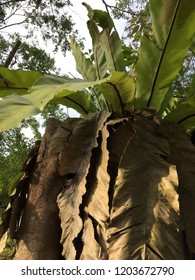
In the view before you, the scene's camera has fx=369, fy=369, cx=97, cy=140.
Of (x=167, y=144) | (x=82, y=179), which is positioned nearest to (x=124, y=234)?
(x=82, y=179)

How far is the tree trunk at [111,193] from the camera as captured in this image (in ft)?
3.01

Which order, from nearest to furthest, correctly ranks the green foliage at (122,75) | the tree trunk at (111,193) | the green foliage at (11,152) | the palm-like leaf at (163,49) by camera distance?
the tree trunk at (111,193)
the green foliage at (122,75)
the palm-like leaf at (163,49)
the green foliage at (11,152)

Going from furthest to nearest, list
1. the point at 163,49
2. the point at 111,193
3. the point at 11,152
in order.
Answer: the point at 11,152 < the point at 163,49 < the point at 111,193

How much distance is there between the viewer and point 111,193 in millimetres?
1077

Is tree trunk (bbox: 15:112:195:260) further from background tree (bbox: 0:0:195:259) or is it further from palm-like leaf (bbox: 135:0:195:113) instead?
palm-like leaf (bbox: 135:0:195:113)

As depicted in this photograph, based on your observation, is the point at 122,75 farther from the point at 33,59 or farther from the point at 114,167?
the point at 33,59

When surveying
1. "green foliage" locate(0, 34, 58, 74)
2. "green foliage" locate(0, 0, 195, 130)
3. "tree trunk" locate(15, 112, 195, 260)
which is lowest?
"tree trunk" locate(15, 112, 195, 260)

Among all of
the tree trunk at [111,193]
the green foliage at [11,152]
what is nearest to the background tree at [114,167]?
the tree trunk at [111,193]

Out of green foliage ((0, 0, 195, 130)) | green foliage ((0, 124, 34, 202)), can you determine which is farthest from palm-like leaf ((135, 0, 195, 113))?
green foliage ((0, 124, 34, 202))

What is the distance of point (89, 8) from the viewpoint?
4.79ft

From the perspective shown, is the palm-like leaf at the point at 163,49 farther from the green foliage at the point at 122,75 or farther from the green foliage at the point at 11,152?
the green foliage at the point at 11,152

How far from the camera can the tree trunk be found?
3.01 ft

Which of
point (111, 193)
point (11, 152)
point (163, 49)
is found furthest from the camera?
point (11, 152)

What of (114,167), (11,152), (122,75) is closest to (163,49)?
(122,75)
